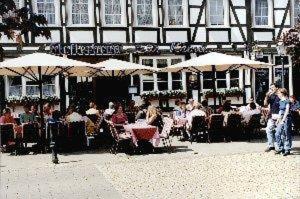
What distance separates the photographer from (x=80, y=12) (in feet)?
65.3

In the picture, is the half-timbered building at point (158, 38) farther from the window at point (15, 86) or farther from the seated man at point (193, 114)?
the seated man at point (193, 114)

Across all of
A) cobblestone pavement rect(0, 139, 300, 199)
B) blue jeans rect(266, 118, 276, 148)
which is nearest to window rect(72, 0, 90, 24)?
cobblestone pavement rect(0, 139, 300, 199)

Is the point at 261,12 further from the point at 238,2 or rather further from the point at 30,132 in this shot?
the point at 30,132

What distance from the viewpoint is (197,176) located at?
8609 mm

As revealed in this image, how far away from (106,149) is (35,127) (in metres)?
2.11

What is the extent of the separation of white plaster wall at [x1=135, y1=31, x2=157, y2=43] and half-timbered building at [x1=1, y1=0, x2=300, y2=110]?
4cm

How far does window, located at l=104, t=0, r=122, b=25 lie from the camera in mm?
20234

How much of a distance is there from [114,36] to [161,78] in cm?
295

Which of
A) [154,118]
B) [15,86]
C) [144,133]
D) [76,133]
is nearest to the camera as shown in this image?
[144,133]

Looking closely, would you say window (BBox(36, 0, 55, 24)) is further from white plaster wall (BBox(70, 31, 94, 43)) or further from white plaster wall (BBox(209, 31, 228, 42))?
white plaster wall (BBox(209, 31, 228, 42))

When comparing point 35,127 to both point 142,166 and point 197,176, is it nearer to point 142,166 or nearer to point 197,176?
point 142,166

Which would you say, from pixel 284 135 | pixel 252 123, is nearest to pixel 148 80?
pixel 252 123

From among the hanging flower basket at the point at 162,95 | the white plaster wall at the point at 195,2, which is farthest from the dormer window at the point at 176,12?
the hanging flower basket at the point at 162,95

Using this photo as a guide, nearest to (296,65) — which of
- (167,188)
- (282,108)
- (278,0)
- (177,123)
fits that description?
(278,0)
